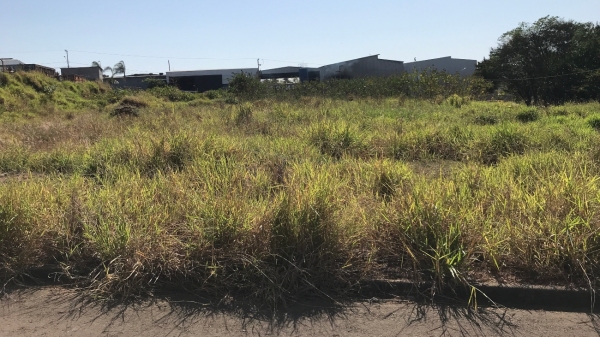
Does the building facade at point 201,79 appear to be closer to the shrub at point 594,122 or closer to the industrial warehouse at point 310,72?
the industrial warehouse at point 310,72

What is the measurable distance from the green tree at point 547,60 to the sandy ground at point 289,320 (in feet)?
108

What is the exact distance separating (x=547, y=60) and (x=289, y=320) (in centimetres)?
3893

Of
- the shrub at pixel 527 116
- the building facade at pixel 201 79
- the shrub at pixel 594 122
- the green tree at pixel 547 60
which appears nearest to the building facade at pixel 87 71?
the building facade at pixel 201 79

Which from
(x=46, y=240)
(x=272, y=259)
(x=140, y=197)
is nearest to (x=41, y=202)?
(x=46, y=240)

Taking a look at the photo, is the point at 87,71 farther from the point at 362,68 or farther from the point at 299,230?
A: the point at 299,230

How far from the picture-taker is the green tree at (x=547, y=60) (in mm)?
31062

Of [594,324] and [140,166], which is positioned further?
[140,166]

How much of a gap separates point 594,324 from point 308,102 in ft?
57.1

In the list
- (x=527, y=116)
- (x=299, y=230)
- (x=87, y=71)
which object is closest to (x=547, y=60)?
(x=527, y=116)

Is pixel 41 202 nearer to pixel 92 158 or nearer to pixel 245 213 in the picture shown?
pixel 245 213

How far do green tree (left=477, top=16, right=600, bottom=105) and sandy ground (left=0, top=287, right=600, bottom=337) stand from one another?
3279cm

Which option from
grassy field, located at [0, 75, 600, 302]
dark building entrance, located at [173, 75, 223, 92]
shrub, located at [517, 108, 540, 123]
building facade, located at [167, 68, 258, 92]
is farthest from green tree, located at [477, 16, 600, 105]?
dark building entrance, located at [173, 75, 223, 92]

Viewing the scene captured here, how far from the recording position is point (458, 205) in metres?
3.77

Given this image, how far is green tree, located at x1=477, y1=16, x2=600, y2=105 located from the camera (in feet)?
102
